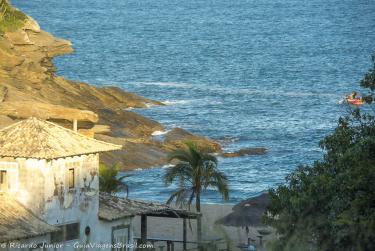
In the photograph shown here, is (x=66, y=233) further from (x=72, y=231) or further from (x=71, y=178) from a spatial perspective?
(x=71, y=178)

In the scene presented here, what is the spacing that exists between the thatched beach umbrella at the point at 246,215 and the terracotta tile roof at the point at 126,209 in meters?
3.77

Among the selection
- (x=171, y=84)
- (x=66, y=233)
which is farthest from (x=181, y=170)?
(x=171, y=84)

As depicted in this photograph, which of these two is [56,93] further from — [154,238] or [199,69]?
[199,69]

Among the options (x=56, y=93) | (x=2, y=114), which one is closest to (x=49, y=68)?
(x=56, y=93)

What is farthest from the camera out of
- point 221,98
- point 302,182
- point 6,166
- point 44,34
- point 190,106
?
point 221,98

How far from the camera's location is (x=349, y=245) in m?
31.6

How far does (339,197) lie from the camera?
33.4 metres

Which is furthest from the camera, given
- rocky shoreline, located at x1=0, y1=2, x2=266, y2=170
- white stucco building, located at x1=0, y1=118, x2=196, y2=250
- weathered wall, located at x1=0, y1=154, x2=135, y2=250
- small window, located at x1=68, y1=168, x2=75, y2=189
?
rocky shoreline, located at x1=0, y1=2, x2=266, y2=170

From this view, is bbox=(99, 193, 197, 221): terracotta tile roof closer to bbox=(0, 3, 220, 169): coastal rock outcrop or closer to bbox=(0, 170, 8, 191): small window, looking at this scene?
bbox=(0, 170, 8, 191): small window

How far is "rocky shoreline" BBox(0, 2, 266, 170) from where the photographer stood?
74.9 m

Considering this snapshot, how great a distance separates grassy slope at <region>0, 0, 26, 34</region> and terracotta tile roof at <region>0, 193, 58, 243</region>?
51794 mm

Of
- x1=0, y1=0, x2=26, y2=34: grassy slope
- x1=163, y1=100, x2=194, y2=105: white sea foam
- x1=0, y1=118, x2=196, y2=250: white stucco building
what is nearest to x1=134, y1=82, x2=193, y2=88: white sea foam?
x1=163, y1=100, x2=194, y2=105: white sea foam

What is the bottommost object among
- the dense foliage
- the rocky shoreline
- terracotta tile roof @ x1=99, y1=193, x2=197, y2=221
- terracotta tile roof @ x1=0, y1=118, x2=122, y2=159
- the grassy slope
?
the dense foliage

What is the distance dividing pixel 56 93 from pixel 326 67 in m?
93.9
